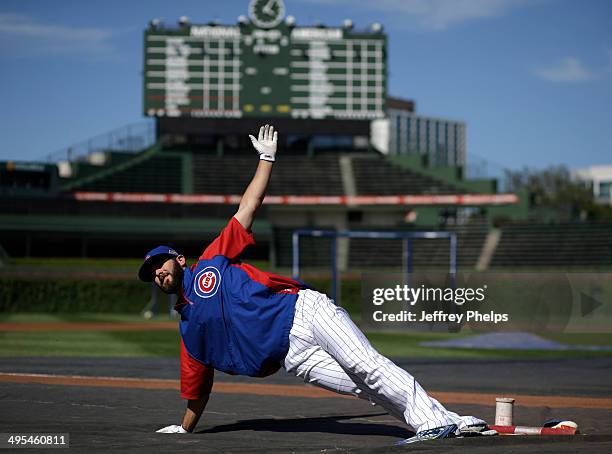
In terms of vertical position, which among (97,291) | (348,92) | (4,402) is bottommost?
(97,291)

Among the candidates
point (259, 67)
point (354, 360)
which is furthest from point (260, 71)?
point (354, 360)

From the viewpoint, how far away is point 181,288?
7.20 meters

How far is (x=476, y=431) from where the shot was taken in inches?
270

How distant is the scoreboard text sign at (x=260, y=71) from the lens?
164 ft

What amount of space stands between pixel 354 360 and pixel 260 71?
44.6 m

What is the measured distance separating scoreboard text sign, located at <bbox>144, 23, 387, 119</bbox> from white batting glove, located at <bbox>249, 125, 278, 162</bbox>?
43.1 meters

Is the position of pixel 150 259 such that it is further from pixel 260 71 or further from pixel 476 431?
pixel 260 71

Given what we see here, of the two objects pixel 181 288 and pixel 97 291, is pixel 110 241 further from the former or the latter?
pixel 181 288

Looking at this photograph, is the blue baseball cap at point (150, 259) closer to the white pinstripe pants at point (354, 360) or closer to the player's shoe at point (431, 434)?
the white pinstripe pants at point (354, 360)

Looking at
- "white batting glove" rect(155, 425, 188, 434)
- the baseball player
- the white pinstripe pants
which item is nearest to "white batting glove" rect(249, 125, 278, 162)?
the baseball player

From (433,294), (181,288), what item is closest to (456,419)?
(181,288)

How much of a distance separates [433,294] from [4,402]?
514 cm

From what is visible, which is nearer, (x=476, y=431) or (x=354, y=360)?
(x=354, y=360)

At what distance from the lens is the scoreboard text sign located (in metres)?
50.1
